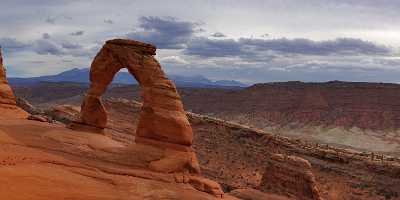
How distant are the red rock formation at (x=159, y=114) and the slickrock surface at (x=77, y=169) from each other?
434 mm

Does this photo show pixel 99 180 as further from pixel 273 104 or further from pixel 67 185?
pixel 273 104

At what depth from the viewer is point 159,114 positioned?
22125mm

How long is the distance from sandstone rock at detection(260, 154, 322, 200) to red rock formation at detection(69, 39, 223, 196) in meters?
9.73

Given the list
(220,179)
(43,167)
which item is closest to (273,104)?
(220,179)

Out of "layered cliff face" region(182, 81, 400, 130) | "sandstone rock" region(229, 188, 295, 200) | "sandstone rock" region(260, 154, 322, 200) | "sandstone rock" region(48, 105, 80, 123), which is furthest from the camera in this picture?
"layered cliff face" region(182, 81, 400, 130)

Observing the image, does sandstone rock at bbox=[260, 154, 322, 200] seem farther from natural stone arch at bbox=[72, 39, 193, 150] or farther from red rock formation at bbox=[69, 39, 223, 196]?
natural stone arch at bbox=[72, 39, 193, 150]

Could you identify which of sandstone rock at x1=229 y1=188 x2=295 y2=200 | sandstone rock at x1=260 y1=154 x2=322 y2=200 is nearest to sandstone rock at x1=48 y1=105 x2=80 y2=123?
sandstone rock at x1=229 y1=188 x2=295 y2=200

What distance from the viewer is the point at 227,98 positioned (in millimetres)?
121938

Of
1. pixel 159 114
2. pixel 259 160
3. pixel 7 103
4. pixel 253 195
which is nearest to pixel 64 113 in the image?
pixel 7 103

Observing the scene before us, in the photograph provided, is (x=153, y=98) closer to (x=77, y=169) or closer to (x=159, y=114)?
(x=159, y=114)

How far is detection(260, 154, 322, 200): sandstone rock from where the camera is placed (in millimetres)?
29645

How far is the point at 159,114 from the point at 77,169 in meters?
5.08

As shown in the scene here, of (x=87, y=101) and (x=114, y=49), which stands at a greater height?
(x=114, y=49)

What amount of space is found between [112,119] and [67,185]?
31.6 m
